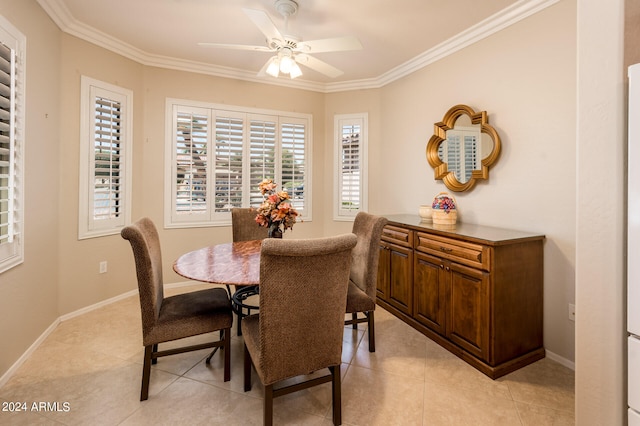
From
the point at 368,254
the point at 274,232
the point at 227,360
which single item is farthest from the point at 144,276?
the point at 368,254

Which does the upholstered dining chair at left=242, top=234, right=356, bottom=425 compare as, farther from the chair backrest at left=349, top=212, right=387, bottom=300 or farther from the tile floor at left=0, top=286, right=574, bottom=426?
the chair backrest at left=349, top=212, right=387, bottom=300

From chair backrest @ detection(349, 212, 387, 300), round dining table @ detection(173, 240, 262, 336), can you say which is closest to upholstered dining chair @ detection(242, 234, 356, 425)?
round dining table @ detection(173, 240, 262, 336)

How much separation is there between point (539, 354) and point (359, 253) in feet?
5.20

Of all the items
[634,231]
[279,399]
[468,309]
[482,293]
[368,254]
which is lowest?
[279,399]

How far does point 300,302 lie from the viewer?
1.48 meters

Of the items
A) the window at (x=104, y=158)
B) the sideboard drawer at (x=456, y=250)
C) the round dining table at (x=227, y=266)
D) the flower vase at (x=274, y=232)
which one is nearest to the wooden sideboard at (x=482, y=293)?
the sideboard drawer at (x=456, y=250)

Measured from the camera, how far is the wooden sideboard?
2146mm

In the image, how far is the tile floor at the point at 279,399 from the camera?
1742 mm

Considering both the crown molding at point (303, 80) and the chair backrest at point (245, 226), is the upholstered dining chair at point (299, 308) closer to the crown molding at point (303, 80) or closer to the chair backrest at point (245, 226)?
the chair backrest at point (245, 226)

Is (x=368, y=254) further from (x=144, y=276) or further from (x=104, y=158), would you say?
(x=104, y=158)

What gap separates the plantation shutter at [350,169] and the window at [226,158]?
1.66 ft

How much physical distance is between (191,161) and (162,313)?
237 cm

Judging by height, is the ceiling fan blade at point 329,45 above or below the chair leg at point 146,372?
above

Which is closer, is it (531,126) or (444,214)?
(531,126)
